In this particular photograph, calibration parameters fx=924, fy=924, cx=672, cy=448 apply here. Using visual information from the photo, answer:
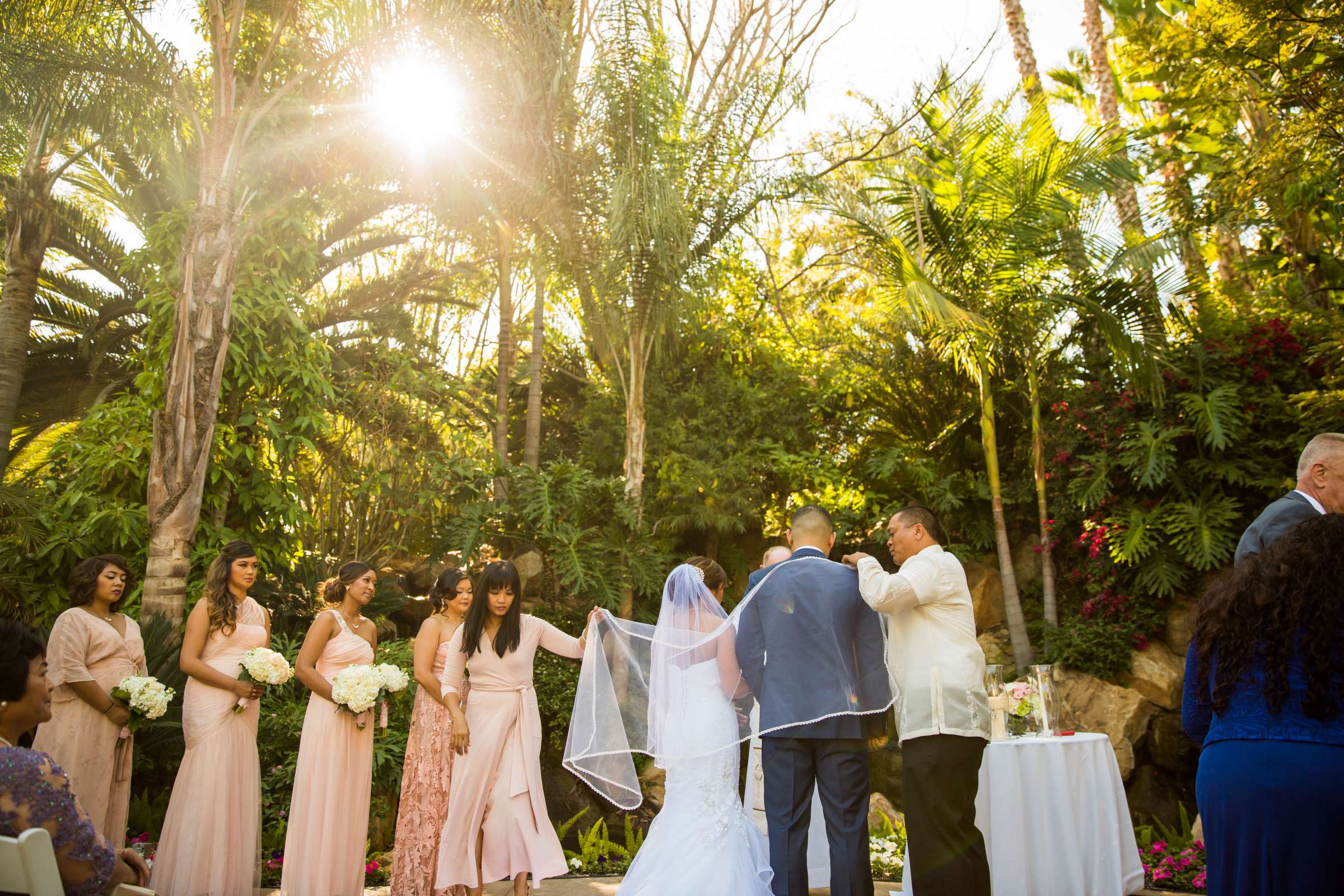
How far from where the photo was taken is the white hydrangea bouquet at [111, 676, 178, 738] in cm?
503

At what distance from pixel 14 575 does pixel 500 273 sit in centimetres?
731

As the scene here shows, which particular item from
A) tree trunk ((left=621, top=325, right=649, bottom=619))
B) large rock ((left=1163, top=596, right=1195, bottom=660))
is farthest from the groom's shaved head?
large rock ((left=1163, top=596, right=1195, bottom=660))

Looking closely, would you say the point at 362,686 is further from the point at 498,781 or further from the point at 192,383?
the point at 192,383

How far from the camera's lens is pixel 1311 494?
12.7ft

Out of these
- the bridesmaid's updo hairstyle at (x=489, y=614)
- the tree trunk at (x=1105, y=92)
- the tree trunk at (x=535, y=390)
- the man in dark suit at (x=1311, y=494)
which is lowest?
the bridesmaid's updo hairstyle at (x=489, y=614)

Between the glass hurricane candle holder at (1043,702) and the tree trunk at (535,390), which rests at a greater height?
the tree trunk at (535,390)

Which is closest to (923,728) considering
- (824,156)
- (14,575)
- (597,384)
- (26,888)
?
(26,888)

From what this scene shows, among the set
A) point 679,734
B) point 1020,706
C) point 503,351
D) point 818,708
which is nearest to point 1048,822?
point 1020,706

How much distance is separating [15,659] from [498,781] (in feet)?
9.02

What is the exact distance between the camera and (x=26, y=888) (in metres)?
2.16

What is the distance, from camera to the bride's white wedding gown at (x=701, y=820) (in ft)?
14.5

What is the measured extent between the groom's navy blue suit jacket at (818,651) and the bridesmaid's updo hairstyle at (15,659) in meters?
2.96

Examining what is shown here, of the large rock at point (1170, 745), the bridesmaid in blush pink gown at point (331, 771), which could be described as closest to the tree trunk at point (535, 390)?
the bridesmaid in blush pink gown at point (331, 771)

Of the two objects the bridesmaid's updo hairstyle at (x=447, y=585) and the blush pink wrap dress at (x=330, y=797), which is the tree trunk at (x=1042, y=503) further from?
the blush pink wrap dress at (x=330, y=797)
